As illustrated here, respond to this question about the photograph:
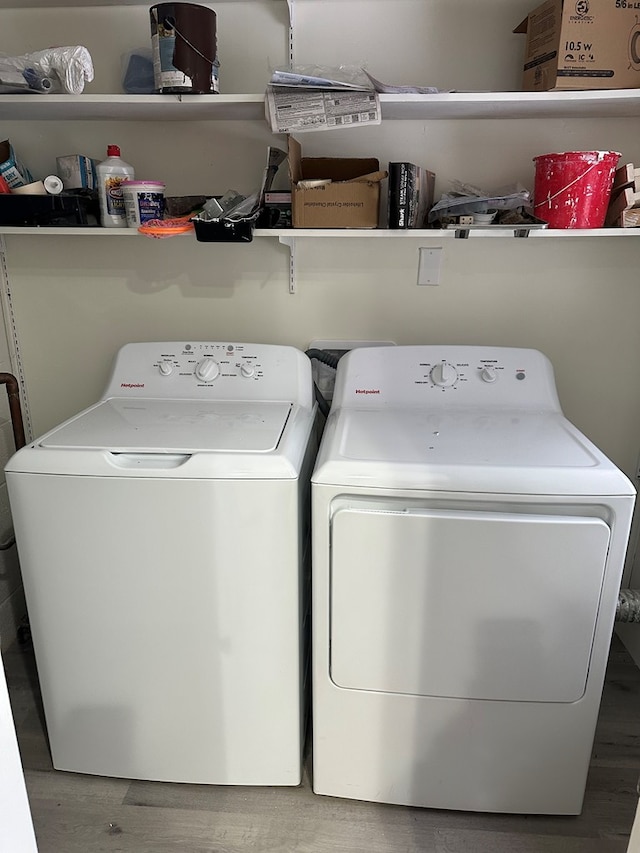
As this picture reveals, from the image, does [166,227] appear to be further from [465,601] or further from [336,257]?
[465,601]

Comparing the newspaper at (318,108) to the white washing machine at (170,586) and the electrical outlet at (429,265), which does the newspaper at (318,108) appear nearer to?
the electrical outlet at (429,265)

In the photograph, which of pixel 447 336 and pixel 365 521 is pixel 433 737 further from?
pixel 447 336

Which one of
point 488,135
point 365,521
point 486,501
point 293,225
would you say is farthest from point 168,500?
point 488,135

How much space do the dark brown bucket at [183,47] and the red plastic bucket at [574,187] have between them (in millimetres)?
883

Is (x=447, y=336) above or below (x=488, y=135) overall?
below

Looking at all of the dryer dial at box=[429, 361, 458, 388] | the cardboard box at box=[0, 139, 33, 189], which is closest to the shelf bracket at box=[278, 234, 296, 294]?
the dryer dial at box=[429, 361, 458, 388]

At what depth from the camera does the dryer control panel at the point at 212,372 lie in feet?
5.99

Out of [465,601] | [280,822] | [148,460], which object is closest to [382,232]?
[148,460]

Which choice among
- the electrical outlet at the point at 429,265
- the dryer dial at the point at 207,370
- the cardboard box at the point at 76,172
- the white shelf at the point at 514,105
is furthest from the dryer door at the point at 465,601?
the cardboard box at the point at 76,172

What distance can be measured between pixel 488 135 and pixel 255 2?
0.75 metres

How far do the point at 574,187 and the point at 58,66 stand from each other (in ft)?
4.41

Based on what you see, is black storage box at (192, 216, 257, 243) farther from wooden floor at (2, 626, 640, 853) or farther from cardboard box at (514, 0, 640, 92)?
wooden floor at (2, 626, 640, 853)

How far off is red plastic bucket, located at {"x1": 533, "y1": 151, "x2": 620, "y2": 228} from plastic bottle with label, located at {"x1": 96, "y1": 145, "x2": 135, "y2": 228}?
1.13m

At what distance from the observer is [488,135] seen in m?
1.83
